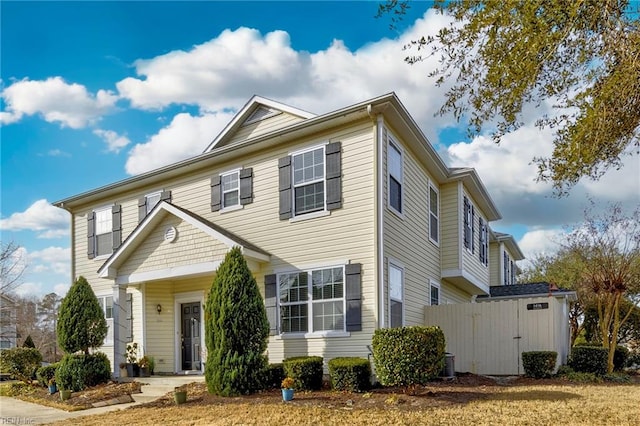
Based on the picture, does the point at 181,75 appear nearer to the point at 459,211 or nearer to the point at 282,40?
the point at 282,40

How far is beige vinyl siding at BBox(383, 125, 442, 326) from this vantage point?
11.6 m

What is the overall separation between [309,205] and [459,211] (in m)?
5.26

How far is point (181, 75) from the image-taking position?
39.7 ft

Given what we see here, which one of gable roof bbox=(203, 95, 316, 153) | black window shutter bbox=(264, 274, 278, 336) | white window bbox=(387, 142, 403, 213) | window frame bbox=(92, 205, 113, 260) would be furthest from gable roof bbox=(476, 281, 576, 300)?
window frame bbox=(92, 205, 113, 260)

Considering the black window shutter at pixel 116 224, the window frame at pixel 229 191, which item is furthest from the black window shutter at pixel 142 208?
the window frame at pixel 229 191

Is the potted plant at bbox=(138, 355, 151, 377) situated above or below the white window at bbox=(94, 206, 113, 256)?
below

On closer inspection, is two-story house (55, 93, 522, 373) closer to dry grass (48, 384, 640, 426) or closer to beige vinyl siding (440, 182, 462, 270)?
beige vinyl siding (440, 182, 462, 270)

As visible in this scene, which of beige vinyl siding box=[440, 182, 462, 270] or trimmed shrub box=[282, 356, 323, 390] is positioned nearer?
trimmed shrub box=[282, 356, 323, 390]

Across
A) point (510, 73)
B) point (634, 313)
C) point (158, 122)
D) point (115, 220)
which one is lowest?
point (634, 313)

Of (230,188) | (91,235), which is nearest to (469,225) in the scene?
(230,188)

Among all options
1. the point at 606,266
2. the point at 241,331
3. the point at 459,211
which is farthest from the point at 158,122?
the point at 606,266

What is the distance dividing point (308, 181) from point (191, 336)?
18.5 feet

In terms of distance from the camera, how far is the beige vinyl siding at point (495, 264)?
2397 centimetres

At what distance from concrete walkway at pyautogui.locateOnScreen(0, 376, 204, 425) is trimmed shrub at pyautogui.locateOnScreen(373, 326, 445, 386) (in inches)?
196
